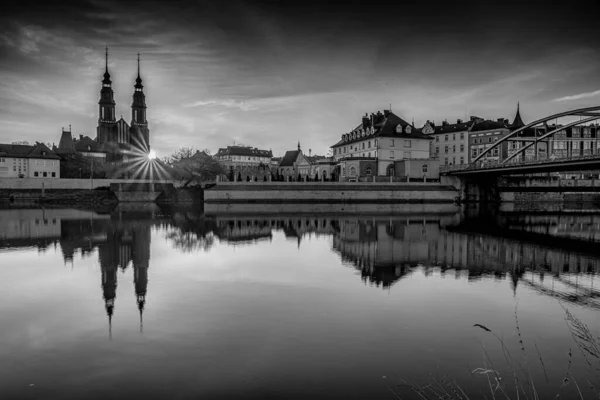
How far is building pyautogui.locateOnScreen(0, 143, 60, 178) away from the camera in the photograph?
274 feet

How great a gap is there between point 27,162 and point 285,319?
300 feet

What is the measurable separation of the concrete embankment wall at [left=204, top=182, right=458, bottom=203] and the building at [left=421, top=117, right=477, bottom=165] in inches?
1215

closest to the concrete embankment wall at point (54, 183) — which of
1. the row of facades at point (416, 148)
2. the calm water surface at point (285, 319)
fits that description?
the row of facades at point (416, 148)

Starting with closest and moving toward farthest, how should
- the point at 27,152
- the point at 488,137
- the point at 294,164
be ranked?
the point at 27,152 → the point at 488,137 → the point at 294,164

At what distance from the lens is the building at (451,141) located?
→ 98.6 m

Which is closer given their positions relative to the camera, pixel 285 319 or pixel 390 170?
pixel 285 319

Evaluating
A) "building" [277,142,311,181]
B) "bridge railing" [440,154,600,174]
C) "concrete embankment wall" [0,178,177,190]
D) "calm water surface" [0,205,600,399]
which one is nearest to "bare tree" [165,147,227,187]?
"concrete embankment wall" [0,178,177,190]

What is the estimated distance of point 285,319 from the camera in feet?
36.9

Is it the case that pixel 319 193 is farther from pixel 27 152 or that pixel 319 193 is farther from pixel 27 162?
pixel 27 152

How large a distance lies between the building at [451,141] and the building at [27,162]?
272ft

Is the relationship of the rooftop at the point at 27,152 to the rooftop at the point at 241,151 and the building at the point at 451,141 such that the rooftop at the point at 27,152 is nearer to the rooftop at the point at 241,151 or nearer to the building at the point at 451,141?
the rooftop at the point at 241,151

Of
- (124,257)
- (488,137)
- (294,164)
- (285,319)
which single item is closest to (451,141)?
(488,137)

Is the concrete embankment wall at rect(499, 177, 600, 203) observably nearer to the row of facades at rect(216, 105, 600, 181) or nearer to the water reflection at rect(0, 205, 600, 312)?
the row of facades at rect(216, 105, 600, 181)

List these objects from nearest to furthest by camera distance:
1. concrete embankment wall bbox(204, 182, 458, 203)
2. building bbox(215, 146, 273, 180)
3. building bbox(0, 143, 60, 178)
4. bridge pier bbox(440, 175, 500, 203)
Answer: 1. concrete embankment wall bbox(204, 182, 458, 203)
2. bridge pier bbox(440, 175, 500, 203)
3. building bbox(0, 143, 60, 178)
4. building bbox(215, 146, 273, 180)
